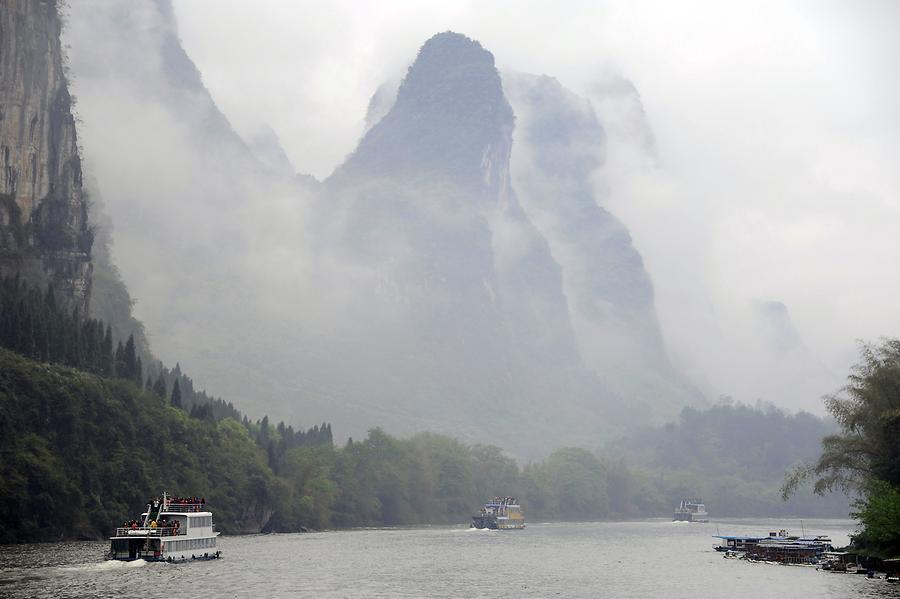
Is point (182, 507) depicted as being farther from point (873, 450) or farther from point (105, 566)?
point (873, 450)

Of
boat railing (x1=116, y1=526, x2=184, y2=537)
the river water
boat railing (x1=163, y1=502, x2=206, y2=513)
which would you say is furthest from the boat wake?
boat railing (x1=163, y1=502, x2=206, y2=513)

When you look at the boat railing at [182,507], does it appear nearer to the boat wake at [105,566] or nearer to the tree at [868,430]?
the boat wake at [105,566]

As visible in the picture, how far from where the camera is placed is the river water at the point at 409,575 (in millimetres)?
106981

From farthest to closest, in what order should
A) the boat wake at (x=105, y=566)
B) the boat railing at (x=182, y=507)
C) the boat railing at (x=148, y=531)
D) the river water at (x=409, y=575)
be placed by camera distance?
the boat railing at (x=182, y=507) → the boat railing at (x=148, y=531) → the boat wake at (x=105, y=566) → the river water at (x=409, y=575)

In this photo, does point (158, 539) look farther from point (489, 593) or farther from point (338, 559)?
point (489, 593)

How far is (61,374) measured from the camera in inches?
6993

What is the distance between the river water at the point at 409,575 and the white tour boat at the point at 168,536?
225 centimetres

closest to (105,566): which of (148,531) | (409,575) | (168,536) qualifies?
(148,531)

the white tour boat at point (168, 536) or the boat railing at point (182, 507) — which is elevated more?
the boat railing at point (182, 507)

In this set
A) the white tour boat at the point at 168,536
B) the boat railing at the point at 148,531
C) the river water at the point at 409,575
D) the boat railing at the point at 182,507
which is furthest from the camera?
the boat railing at the point at 182,507

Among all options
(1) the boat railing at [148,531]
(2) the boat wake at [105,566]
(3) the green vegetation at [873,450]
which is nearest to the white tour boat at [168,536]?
(1) the boat railing at [148,531]

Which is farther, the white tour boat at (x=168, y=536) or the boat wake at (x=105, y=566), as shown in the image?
the white tour boat at (x=168, y=536)

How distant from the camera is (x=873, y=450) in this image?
137375 mm

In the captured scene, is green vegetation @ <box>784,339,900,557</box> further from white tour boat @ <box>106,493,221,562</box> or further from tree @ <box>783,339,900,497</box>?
white tour boat @ <box>106,493,221,562</box>
